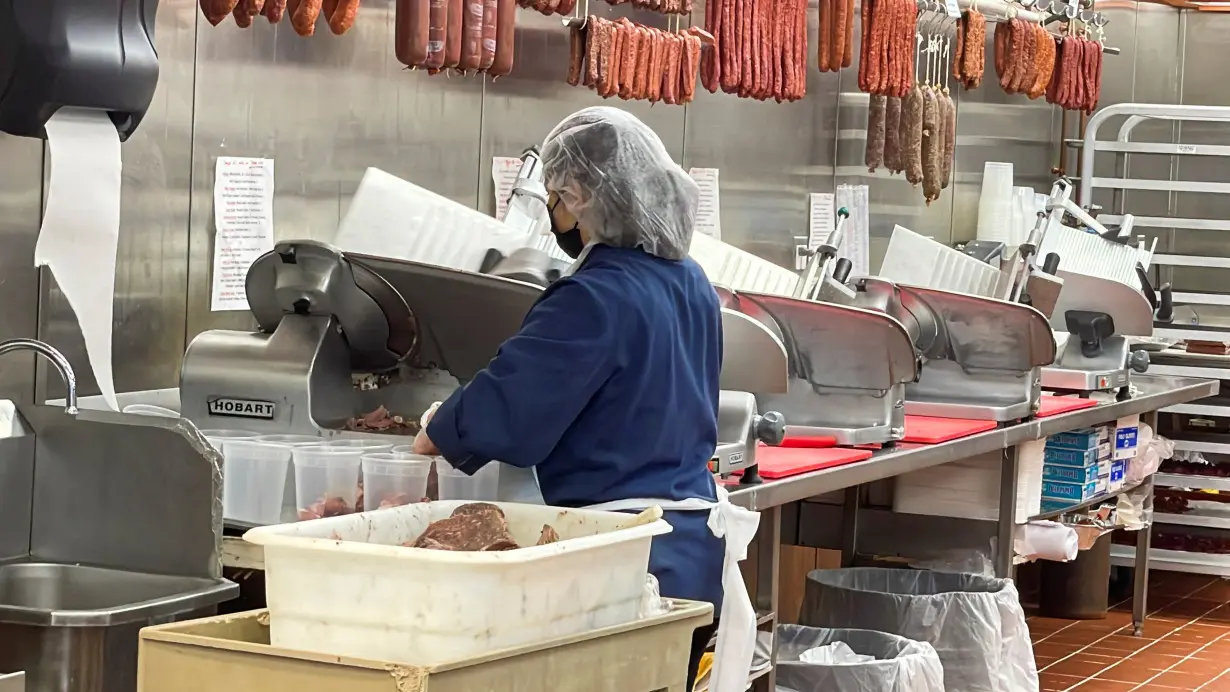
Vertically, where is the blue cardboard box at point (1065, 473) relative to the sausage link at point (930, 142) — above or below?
below

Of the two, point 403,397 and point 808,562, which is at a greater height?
point 403,397

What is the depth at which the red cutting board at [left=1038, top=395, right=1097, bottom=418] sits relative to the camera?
5.77 metres

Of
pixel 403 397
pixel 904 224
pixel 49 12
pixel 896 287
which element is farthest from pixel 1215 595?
pixel 49 12

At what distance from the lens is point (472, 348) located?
11.4ft

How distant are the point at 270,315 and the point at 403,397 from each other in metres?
0.33

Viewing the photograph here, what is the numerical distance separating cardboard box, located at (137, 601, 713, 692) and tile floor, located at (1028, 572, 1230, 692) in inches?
162

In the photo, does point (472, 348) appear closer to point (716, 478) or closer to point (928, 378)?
point (716, 478)

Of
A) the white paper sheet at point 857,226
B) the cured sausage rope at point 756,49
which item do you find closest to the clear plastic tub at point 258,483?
the cured sausage rope at point 756,49

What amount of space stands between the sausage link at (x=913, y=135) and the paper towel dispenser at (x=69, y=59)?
14.1 ft

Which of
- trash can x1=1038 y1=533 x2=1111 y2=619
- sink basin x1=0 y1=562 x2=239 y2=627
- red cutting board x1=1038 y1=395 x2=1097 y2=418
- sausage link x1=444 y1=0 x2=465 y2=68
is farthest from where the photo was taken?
trash can x1=1038 y1=533 x2=1111 y2=619

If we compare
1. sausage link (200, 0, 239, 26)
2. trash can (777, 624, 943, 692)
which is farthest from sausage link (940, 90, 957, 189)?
sausage link (200, 0, 239, 26)

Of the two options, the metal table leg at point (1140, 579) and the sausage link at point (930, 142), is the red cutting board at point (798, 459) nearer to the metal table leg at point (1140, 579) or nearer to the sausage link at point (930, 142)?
the sausage link at point (930, 142)

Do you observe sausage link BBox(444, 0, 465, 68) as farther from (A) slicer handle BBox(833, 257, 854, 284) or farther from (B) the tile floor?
(B) the tile floor

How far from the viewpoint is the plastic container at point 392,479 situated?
3.04 meters
